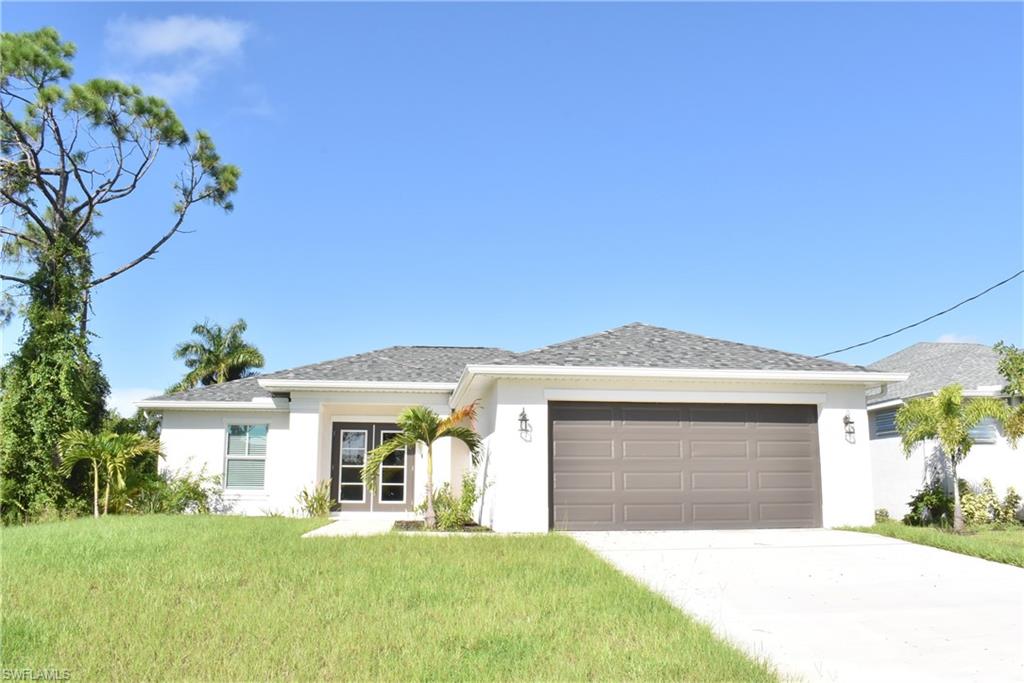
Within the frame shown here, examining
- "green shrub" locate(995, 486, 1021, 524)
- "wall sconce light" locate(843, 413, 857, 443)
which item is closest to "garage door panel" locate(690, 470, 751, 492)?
"wall sconce light" locate(843, 413, 857, 443)

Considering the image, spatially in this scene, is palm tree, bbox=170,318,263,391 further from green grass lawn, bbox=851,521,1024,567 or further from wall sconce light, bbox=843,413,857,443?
green grass lawn, bbox=851,521,1024,567

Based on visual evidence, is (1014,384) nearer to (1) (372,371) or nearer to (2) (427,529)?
(2) (427,529)

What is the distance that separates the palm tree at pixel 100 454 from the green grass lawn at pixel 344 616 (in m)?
6.22

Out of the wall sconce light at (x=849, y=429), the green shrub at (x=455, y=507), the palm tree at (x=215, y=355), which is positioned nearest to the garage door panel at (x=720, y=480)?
the wall sconce light at (x=849, y=429)

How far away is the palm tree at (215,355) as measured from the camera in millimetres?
32750

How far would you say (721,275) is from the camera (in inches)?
862

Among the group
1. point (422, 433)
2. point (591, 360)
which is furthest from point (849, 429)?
point (422, 433)

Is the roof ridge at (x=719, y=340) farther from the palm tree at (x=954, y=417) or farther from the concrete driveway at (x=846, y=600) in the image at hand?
the concrete driveway at (x=846, y=600)

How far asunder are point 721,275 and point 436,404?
33.0 ft

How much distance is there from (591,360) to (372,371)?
697 cm

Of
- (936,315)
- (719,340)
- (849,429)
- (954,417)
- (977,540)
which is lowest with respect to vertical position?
(977,540)

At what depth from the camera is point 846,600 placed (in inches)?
282

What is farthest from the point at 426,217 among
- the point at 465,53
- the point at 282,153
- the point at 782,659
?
the point at 782,659

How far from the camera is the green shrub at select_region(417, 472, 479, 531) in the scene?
13289 mm
